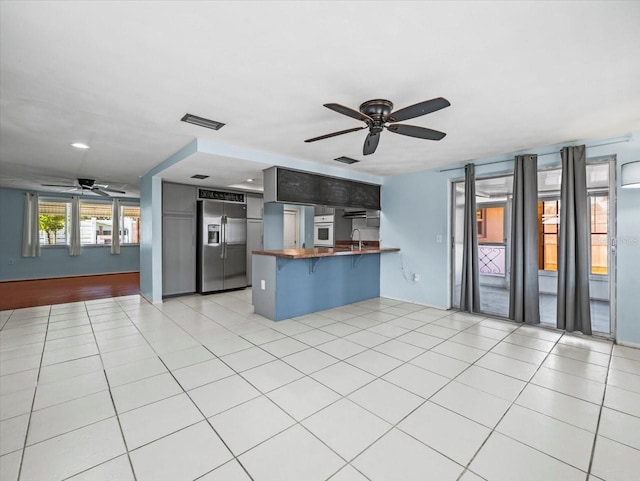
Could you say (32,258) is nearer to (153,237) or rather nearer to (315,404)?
(153,237)

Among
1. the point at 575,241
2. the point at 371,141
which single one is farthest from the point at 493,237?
the point at 371,141

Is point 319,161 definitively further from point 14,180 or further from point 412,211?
point 14,180

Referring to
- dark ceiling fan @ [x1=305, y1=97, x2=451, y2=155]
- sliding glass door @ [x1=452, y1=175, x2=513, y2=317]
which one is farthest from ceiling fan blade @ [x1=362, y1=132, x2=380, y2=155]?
sliding glass door @ [x1=452, y1=175, x2=513, y2=317]

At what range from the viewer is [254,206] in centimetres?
704

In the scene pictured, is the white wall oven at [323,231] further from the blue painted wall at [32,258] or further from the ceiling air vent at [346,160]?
the blue painted wall at [32,258]

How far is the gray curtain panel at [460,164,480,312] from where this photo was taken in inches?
182

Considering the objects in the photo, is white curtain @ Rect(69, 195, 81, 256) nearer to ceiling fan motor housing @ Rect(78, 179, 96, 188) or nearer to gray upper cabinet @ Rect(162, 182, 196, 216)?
ceiling fan motor housing @ Rect(78, 179, 96, 188)

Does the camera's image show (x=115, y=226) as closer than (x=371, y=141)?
No

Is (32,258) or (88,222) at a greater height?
(88,222)

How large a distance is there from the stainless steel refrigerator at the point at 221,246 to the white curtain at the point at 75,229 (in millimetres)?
5103

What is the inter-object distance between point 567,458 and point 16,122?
17.9ft

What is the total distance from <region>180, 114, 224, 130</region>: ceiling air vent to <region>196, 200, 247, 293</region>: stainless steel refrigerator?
322 centimetres

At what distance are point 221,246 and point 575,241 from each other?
6007 mm

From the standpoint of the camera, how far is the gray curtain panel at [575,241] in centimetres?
362
